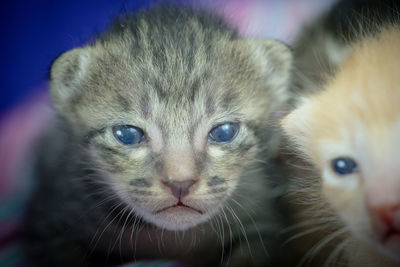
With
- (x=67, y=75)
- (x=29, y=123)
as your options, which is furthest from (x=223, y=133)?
(x=29, y=123)

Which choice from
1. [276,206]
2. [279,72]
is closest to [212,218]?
[276,206]

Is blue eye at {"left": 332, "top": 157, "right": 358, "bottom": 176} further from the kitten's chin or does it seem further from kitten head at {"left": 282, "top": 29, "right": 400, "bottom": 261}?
the kitten's chin

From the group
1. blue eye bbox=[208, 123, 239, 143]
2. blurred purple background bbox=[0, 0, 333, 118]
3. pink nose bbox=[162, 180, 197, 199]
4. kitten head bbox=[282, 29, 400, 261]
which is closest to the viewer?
kitten head bbox=[282, 29, 400, 261]

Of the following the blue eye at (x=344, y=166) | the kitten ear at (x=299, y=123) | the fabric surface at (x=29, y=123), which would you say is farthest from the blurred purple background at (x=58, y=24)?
the blue eye at (x=344, y=166)

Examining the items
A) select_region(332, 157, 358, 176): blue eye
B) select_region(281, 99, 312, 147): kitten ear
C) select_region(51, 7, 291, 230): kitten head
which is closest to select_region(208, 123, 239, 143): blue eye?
select_region(51, 7, 291, 230): kitten head

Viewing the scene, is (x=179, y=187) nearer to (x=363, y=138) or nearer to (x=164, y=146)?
(x=164, y=146)

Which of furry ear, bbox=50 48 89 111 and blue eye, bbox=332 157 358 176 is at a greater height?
furry ear, bbox=50 48 89 111
